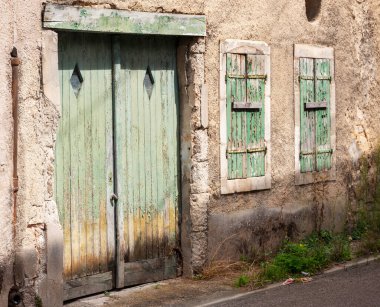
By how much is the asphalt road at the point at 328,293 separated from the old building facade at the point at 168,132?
102cm

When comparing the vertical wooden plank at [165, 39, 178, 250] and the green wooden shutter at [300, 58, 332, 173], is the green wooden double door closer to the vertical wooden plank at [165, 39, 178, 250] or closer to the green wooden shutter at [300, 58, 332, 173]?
the vertical wooden plank at [165, 39, 178, 250]

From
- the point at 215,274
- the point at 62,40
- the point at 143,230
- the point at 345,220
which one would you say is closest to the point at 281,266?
the point at 215,274

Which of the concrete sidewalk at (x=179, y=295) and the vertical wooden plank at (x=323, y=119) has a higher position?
the vertical wooden plank at (x=323, y=119)

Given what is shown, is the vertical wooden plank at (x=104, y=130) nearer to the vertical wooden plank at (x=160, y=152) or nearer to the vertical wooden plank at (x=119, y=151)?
the vertical wooden plank at (x=119, y=151)

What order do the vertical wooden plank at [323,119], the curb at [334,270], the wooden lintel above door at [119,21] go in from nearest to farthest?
the wooden lintel above door at [119,21], the curb at [334,270], the vertical wooden plank at [323,119]

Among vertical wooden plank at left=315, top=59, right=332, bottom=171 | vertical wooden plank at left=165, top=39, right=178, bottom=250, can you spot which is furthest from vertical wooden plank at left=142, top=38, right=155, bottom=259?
vertical wooden plank at left=315, top=59, right=332, bottom=171

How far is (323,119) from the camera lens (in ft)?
35.6

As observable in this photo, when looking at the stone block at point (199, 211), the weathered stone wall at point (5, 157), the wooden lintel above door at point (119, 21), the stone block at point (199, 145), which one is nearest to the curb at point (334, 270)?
the stone block at point (199, 211)

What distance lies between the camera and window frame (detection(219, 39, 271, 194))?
30.8 ft

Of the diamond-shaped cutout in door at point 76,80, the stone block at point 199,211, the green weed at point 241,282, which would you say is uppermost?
the diamond-shaped cutout in door at point 76,80

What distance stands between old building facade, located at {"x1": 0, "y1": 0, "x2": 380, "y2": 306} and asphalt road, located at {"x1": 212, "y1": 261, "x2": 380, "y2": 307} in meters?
A: 1.02

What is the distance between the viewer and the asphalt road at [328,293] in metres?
7.97

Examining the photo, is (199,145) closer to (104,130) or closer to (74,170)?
(104,130)

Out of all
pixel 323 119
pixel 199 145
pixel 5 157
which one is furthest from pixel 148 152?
pixel 323 119
